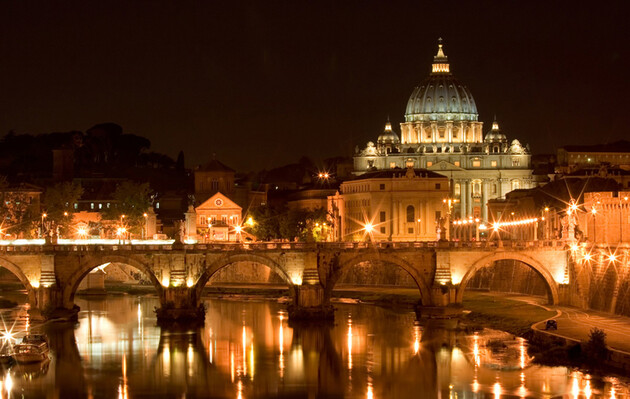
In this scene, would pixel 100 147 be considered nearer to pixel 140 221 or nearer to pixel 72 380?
pixel 140 221

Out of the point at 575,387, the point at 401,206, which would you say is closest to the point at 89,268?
the point at 575,387

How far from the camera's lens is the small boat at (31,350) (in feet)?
201

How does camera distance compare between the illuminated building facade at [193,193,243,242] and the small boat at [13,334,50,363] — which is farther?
the illuminated building facade at [193,193,243,242]

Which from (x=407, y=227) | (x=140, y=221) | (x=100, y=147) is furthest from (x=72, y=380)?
(x=100, y=147)

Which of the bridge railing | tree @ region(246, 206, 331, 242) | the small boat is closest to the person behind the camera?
the small boat

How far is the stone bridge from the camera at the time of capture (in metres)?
77.2

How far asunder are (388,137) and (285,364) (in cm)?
12278

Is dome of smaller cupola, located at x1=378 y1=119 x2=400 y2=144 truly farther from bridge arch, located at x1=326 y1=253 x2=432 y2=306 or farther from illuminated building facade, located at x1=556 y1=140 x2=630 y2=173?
bridge arch, located at x1=326 y1=253 x2=432 y2=306

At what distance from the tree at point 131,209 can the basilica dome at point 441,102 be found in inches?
3032

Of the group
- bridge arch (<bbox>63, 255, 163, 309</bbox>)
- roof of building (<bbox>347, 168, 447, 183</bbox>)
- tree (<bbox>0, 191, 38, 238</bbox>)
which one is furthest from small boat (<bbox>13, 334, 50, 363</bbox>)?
roof of building (<bbox>347, 168, 447, 183</bbox>)

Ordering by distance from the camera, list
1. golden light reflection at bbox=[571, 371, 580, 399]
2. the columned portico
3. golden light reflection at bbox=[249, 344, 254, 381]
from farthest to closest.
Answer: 1. the columned portico
2. golden light reflection at bbox=[249, 344, 254, 381]
3. golden light reflection at bbox=[571, 371, 580, 399]

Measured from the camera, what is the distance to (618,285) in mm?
69250

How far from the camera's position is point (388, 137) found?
18362 centimetres

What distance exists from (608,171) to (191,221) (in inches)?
2058
